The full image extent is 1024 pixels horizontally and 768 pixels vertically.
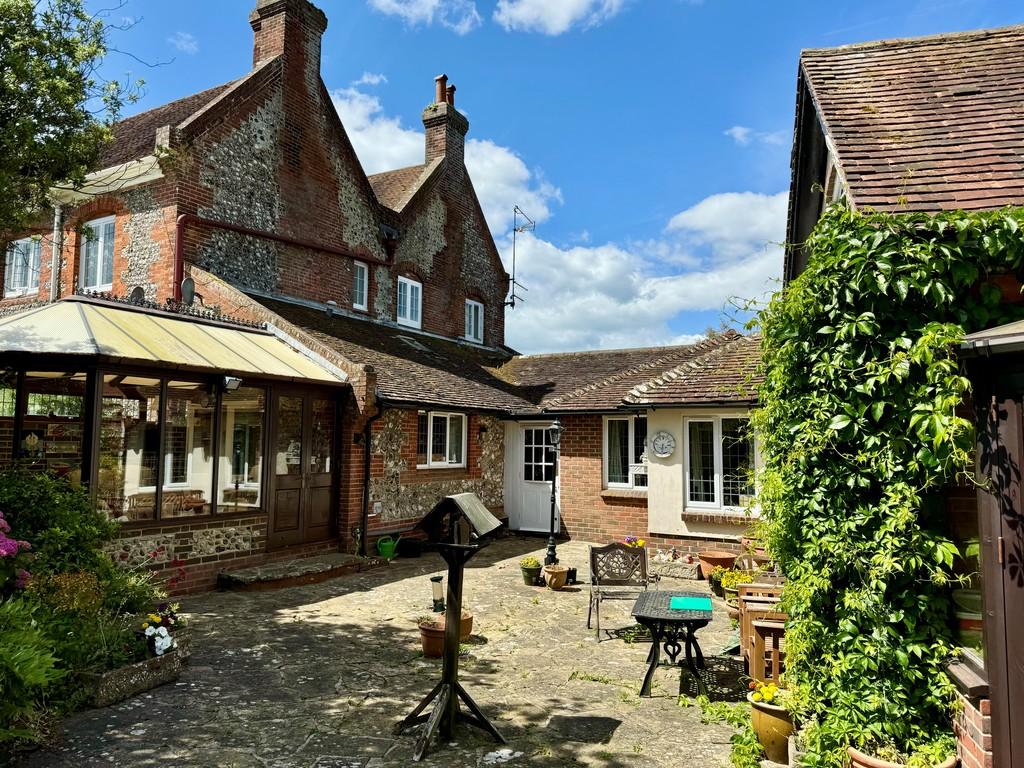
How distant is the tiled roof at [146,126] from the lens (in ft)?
51.0

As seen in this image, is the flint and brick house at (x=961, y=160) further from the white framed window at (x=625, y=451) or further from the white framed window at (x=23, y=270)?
the white framed window at (x=23, y=270)

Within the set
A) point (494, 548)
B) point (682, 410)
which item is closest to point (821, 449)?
point (682, 410)

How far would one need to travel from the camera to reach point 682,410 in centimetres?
1402

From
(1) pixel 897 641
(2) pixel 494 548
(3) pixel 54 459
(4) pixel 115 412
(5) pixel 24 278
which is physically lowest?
(2) pixel 494 548

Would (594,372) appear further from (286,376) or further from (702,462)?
(286,376)

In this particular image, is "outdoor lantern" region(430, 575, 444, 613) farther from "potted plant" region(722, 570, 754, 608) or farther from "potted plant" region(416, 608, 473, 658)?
"potted plant" region(722, 570, 754, 608)

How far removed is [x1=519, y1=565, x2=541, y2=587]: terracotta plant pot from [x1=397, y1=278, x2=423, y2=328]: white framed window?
35.7ft

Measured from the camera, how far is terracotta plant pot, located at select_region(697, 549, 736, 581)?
12.3 m

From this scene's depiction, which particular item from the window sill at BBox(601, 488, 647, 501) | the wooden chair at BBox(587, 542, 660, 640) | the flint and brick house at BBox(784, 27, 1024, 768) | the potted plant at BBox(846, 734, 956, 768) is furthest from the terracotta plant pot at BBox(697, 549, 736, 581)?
the potted plant at BBox(846, 734, 956, 768)

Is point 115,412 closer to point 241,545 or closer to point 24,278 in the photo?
point 241,545

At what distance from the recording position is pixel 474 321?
24.1 metres

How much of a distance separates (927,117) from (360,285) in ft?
49.9

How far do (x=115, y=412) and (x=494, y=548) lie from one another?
29.5 feet

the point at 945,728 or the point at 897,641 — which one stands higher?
the point at 897,641
